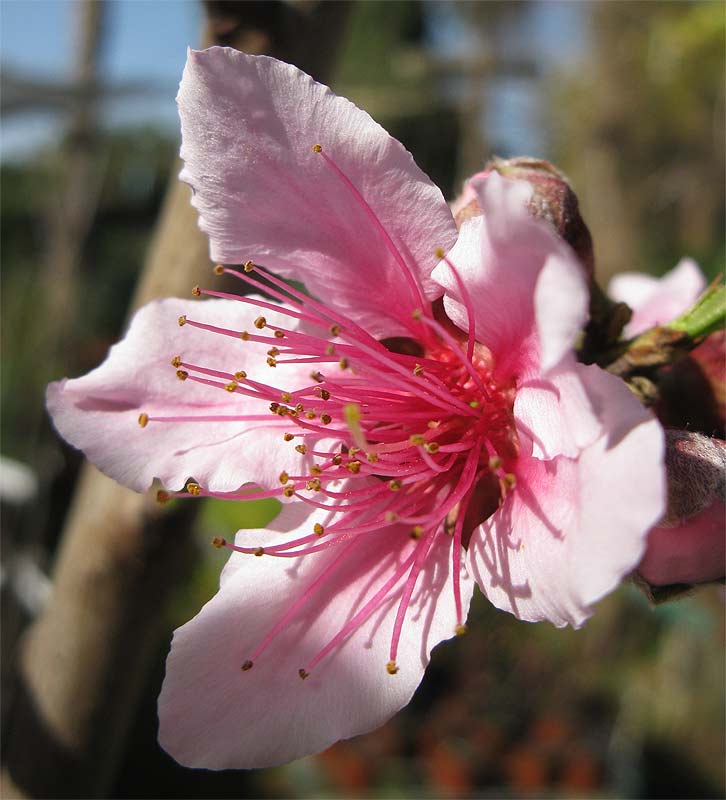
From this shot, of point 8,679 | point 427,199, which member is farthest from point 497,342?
point 8,679

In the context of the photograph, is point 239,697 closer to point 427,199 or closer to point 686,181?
point 427,199

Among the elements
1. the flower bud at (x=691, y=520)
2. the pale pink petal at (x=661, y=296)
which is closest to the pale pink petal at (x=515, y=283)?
the flower bud at (x=691, y=520)

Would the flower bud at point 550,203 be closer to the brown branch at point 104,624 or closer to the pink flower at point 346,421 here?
the pink flower at point 346,421

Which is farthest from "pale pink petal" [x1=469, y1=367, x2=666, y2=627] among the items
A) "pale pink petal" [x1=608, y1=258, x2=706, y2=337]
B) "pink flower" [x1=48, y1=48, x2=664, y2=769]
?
"pale pink petal" [x1=608, y1=258, x2=706, y2=337]

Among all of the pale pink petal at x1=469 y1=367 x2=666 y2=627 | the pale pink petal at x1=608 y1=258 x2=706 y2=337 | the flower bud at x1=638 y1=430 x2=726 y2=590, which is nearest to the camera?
the pale pink petal at x1=469 y1=367 x2=666 y2=627

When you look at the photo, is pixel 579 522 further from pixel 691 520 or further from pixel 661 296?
pixel 661 296

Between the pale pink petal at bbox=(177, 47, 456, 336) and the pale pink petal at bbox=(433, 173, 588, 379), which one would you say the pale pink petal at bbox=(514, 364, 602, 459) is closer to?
the pale pink petal at bbox=(433, 173, 588, 379)
